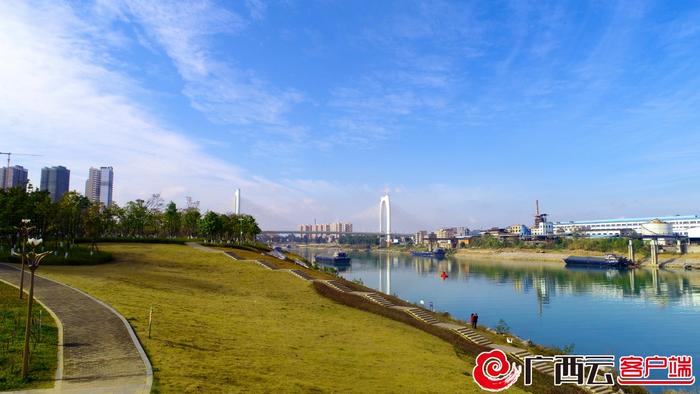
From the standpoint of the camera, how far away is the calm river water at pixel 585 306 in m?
40.9

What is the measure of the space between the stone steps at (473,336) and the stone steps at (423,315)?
268cm

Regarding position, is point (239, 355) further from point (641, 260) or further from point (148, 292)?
point (641, 260)

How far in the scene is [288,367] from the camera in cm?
1739

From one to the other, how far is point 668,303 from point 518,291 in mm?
21145

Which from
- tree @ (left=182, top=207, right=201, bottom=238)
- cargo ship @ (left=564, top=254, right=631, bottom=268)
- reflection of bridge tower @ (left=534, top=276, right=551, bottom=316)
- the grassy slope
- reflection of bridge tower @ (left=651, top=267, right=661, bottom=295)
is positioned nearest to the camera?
the grassy slope

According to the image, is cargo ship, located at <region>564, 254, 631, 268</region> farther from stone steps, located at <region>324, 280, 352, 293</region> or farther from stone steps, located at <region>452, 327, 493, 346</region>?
stone steps, located at <region>452, 327, 493, 346</region>

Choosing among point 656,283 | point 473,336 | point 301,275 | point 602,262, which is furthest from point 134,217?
point 602,262

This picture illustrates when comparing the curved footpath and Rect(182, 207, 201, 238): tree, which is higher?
Rect(182, 207, 201, 238): tree

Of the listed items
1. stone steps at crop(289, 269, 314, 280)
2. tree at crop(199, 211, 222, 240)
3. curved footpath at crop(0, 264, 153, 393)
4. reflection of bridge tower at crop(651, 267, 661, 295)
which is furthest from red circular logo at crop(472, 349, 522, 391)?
tree at crop(199, 211, 222, 240)

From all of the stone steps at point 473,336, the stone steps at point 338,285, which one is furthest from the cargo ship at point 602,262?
the stone steps at point 473,336

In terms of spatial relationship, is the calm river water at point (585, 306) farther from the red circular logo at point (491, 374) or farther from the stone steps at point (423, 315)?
the red circular logo at point (491, 374)

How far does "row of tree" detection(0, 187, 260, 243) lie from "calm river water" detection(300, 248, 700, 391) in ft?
126

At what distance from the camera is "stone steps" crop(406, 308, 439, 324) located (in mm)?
36159

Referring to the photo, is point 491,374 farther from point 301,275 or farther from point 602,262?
point 602,262
